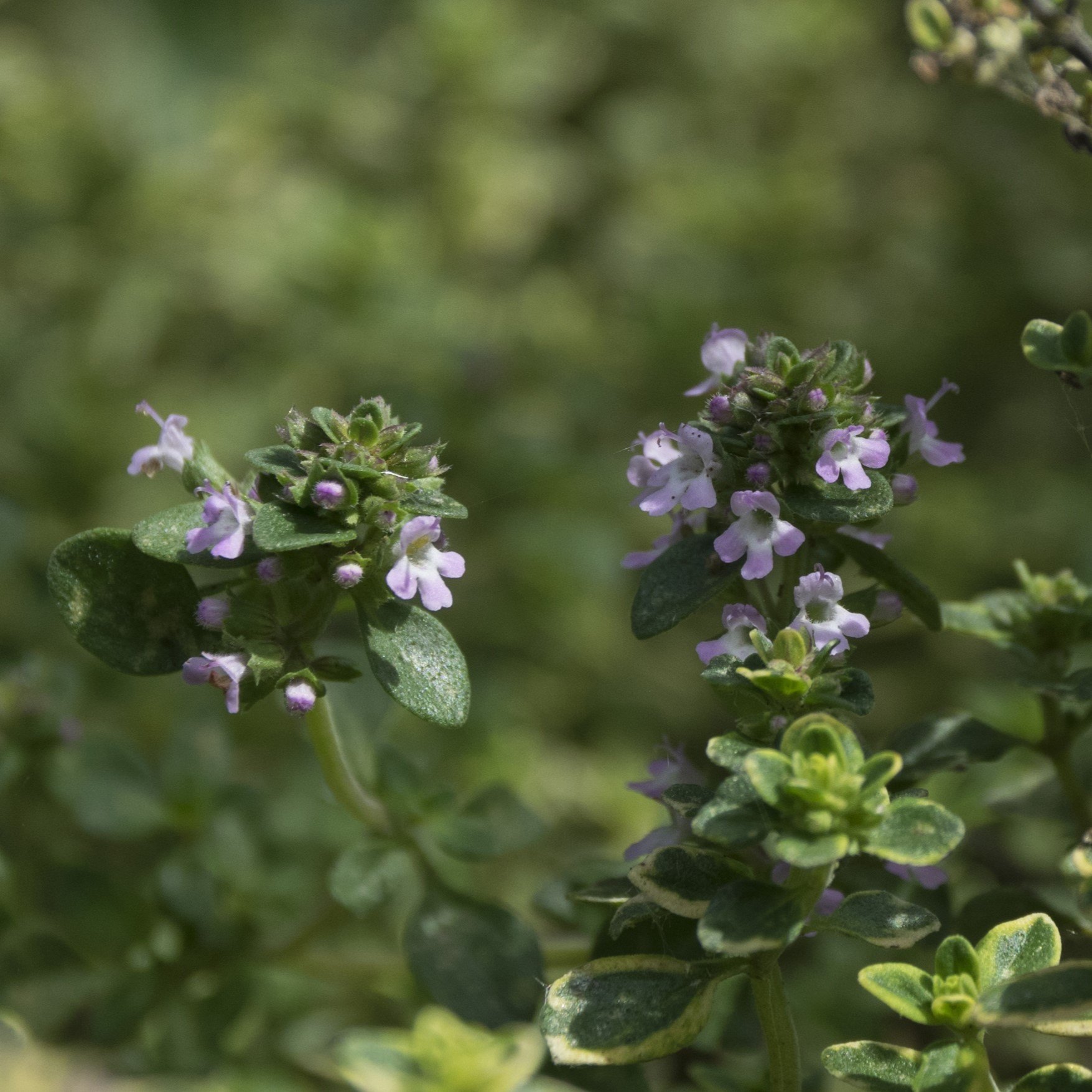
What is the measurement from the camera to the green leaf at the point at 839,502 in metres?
1.08

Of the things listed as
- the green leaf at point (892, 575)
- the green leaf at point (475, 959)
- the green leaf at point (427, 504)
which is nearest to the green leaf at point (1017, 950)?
the green leaf at point (892, 575)

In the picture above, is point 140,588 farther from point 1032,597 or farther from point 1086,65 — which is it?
point 1086,65

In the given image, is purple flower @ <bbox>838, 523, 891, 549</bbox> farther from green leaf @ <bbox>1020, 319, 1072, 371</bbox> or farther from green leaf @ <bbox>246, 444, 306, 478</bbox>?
green leaf @ <bbox>246, 444, 306, 478</bbox>

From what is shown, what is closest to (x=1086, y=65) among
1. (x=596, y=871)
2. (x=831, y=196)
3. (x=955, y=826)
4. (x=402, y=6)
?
(x=955, y=826)

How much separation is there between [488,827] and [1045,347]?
0.86 metres

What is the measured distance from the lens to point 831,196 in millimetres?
3123

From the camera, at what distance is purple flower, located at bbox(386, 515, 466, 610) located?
3.62ft

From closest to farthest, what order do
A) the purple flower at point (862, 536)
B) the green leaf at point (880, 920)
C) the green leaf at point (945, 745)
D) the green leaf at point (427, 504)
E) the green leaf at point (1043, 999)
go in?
the green leaf at point (1043, 999) < the green leaf at point (880, 920) < the green leaf at point (427, 504) < the purple flower at point (862, 536) < the green leaf at point (945, 745)

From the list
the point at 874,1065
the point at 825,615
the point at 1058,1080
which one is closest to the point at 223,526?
the point at 825,615

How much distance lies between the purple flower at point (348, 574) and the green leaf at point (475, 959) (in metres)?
0.55

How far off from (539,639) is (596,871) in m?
1.19

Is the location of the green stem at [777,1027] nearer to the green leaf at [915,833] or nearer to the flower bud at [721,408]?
the green leaf at [915,833]

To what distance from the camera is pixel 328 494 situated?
1088 mm

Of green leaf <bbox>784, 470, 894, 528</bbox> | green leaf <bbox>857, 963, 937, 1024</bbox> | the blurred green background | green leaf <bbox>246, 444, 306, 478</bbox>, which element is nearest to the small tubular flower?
green leaf <bbox>784, 470, 894, 528</bbox>
